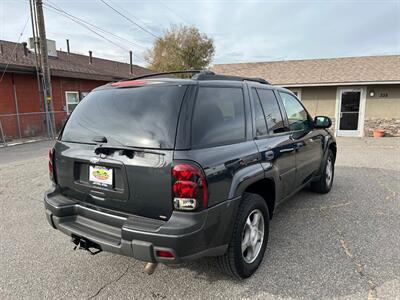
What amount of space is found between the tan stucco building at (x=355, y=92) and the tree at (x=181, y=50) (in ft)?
46.2

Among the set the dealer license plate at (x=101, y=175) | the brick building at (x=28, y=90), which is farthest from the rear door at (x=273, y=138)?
the brick building at (x=28, y=90)

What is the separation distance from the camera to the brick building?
12750 millimetres

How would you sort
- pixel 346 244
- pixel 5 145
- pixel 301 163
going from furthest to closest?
1. pixel 5 145
2. pixel 301 163
3. pixel 346 244

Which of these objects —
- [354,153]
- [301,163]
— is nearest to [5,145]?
[301,163]

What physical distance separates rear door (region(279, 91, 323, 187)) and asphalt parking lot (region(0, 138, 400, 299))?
A: 65cm

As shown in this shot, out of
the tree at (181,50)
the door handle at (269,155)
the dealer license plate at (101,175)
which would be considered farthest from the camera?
the tree at (181,50)

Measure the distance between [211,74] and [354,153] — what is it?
8284mm

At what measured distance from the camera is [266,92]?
3.45m

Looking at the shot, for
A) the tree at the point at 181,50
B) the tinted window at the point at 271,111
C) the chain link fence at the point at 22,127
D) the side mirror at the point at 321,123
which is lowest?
the chain link fence at the point at 22,127

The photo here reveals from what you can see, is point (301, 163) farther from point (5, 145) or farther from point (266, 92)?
point (5, 145)

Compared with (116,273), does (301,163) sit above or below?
above

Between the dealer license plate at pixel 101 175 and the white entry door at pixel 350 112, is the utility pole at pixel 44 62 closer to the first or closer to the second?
the dealer license plate at pixel 101 175

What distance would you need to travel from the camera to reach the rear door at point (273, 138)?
119 inches

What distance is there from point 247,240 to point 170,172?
3.90 ft
